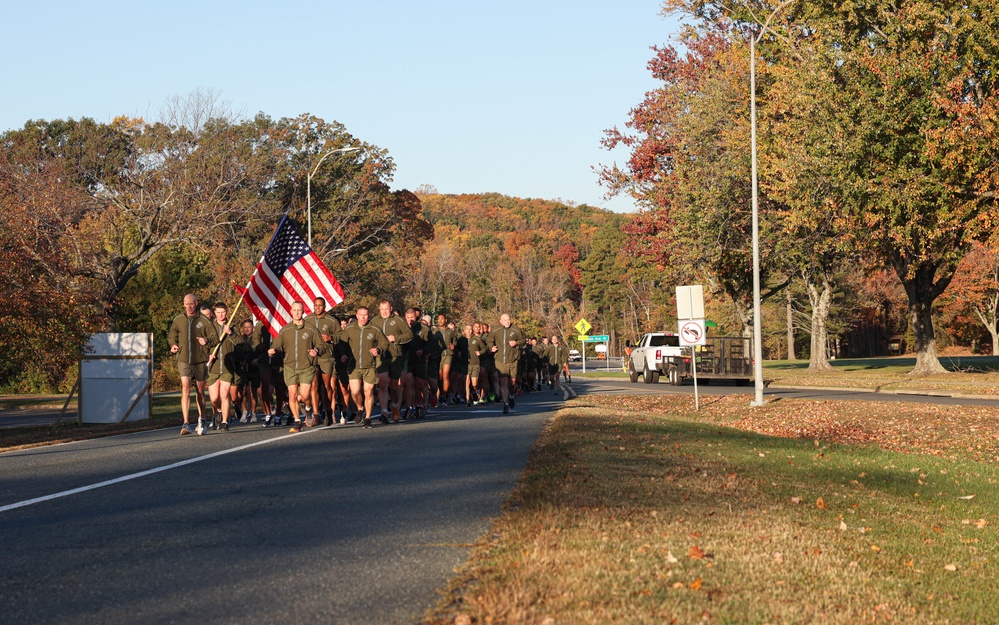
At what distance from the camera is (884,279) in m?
85.3

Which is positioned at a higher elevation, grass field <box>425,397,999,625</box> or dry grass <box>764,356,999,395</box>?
dry grass <box>764,356,999,395</box>

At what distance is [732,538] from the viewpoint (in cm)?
760

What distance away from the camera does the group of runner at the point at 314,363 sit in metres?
17.3

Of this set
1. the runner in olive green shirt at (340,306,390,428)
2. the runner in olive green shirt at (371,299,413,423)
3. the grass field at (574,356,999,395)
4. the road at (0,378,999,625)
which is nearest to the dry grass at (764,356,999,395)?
the grass field at (574,356,999,395)

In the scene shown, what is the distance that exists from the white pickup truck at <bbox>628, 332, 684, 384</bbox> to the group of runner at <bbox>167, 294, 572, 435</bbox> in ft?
63.9

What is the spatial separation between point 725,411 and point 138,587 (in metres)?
19.0

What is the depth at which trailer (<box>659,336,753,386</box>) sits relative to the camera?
3956 cm

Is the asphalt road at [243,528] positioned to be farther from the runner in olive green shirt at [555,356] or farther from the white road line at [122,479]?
the runner in olive green shirt at [555,356]

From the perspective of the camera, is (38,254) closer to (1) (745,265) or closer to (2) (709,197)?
(2) (709,197)

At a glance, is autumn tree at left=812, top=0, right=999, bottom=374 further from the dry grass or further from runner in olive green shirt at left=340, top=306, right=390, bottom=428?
runner in olive green shirt at left=340, top=306, right=390, bottom=428

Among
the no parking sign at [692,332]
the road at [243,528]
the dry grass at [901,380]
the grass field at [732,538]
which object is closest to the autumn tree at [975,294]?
the dry grass at [901,380]

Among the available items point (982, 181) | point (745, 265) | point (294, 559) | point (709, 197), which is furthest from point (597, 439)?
point (745, 265)

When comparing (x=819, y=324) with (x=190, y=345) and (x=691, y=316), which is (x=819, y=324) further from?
(x=190, y=345)

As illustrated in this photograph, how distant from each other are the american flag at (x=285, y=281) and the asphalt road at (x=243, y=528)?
7.90 metres
